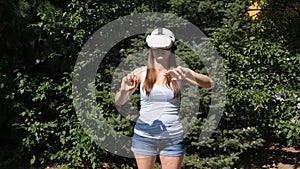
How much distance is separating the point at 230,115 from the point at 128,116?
1091mm

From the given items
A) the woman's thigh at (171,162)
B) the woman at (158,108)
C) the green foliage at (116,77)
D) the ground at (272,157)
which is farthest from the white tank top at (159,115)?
the ground at (272,157)

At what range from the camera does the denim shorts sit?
8.45 feet

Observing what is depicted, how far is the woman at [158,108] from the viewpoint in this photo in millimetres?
2566

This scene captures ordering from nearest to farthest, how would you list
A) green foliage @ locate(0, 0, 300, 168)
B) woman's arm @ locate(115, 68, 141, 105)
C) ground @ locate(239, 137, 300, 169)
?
1. woman's arm @ locate(115, 68, 141, 105)
2. green foliage @ locate(0, 0, 300, 168)
3. ground @ locate(239, 137, 300, 169)

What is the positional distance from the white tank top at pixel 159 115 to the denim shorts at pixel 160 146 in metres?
0.03

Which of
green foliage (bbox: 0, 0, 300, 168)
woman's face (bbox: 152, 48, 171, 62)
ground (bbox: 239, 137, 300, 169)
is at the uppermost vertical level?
woman's face (bbox: 152, 48, 171, 62)

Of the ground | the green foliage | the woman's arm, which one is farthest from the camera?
the ground

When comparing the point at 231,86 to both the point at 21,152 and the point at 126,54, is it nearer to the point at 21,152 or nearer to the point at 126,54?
the point at 126,54

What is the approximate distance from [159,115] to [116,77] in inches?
81.6

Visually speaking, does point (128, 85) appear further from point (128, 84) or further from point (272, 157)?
point (272, 157)

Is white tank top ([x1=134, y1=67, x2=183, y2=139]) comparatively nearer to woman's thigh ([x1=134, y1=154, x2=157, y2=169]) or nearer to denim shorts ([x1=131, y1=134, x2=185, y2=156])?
denim shorts ([x1=131, y1=134, x2=185, y2=156])

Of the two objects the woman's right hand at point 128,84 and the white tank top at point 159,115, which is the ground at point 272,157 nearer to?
the white tank top at point 159,115

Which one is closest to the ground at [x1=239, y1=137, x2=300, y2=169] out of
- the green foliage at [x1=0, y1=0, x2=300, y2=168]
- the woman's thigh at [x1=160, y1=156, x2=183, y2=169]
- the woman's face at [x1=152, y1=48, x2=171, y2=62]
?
the green foliage at [x1=0, y1=0, x2=300, y2=168]

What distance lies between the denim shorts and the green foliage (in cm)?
180
